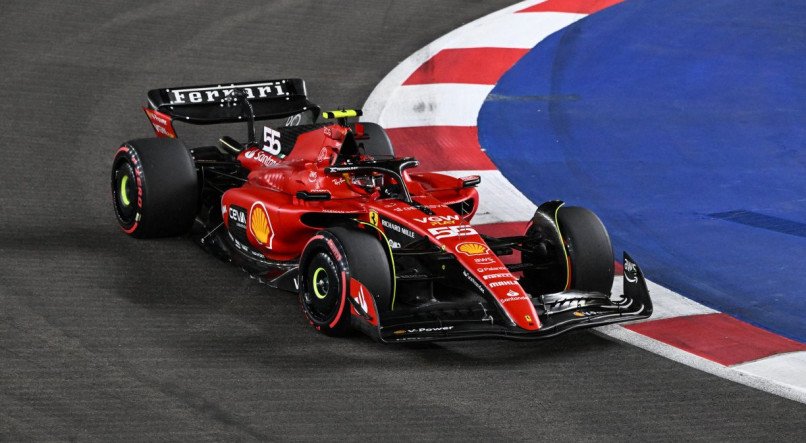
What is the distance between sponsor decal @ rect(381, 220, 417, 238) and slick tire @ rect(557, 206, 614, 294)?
0.89m

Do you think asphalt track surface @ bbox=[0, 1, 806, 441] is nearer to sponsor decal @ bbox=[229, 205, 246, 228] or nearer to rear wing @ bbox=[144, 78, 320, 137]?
sponsor decal @ bbox=[229, 205, 246, 228]


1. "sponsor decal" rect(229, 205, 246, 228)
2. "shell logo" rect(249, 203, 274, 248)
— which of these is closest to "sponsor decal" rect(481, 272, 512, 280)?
"shell logo" rect(249, 203, 274, 248)

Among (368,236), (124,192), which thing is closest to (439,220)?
(368,236)

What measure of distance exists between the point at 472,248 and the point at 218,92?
3.35 meters

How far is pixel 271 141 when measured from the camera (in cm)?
852

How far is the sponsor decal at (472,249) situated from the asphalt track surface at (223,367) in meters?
0.49

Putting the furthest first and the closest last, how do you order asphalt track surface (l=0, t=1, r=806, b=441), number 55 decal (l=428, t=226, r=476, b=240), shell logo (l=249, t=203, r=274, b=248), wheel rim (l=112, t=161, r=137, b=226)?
wheel rim (l=112, t=161, r=137, b=226), shell logo (l=249, t=203, r=274, b=248), number 55 decal (l=428, t=226, r=476, b=240), asphalt track surface (l=0, t=1, r=806, b=441)

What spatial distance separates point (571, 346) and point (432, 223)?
1015mm

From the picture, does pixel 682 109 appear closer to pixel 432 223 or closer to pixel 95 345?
pixel 432 223

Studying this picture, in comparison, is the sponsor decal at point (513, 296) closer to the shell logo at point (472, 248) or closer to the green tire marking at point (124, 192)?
the shell logo at point (472, 248)

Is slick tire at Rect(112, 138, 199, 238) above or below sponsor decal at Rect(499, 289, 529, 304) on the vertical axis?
above

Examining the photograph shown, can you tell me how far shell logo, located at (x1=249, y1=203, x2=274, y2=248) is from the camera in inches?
298

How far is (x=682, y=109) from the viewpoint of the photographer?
11.2 metres

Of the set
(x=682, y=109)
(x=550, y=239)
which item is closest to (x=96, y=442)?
(x=550, y=239)
